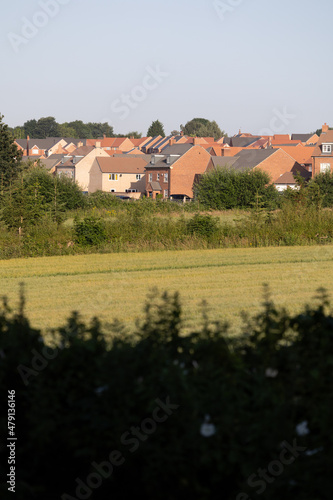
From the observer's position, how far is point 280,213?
24750mm

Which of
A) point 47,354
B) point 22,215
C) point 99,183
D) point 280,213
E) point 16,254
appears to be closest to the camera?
point 47,354

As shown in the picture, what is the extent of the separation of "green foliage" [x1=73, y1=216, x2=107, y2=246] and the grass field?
46.0 inches

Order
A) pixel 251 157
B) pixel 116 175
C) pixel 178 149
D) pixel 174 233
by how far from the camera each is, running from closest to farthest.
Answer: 1. pixel 174 233
2. pixel 251 157
3. pixel 178 149
4. pixel 116 175

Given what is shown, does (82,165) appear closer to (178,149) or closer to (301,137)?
(178,149)

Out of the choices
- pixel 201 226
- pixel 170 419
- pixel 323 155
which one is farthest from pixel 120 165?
pixel 170 419

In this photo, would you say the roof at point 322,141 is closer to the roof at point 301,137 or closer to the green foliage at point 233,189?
the green foliage at point 233,189

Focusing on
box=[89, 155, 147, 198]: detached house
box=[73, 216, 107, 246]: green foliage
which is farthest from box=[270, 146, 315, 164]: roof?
box=[73, 216, 107, 246]: green foliage

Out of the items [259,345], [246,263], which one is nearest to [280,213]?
[246,263]

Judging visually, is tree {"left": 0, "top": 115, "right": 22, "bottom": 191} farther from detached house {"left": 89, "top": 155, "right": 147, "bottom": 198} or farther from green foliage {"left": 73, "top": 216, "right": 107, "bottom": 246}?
detached house {"left": 89, "top": 155, "right": 147, "bottom": 198}

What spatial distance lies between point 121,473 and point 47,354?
34.4 inches

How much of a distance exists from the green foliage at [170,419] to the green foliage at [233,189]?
42549mm

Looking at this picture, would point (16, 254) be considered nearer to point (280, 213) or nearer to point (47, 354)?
point (280, 213)

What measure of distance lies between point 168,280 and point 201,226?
7.90m

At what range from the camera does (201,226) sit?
74.8 ft
